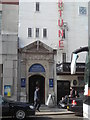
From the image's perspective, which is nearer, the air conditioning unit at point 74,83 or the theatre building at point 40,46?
the theatre building at point 40,46

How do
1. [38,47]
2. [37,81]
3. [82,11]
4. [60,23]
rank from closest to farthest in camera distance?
1. [38,47]
2. [37,81]
3. [60,23]
4. [82,11]

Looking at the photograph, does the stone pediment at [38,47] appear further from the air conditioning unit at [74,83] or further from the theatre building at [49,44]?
the air conditioning unit at [74,83]

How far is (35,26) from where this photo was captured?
23.1 m

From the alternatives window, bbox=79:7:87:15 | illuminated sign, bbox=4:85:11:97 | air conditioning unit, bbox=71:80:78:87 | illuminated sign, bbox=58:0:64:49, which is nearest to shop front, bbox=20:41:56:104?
illuminated sign, bbox=58:0:64:49

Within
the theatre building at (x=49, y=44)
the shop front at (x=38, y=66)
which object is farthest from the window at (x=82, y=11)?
the shop front at (x=38, y=66)

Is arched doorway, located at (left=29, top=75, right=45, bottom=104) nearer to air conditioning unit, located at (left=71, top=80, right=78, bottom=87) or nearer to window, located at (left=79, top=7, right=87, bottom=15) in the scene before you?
air conditioning unit, located at (left=71, top=80, right=78, bottom=87)

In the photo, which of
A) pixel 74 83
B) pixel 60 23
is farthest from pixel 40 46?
pixel 74 83

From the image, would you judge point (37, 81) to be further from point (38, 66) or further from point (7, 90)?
point (7, 90)

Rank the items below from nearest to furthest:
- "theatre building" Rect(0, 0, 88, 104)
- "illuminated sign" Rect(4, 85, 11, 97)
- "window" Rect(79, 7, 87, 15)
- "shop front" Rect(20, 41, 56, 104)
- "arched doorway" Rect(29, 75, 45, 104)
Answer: "illuminated sign" Rect(4, 85, 11, 97)
"theatre building" Rect(0, 0, 88, 104)
"shop front" Rect(20, 41, 56, 104)
"arched doorway" Rect(29, 75, 45, 104)
"window" Rect(79, 7, 87, 15)

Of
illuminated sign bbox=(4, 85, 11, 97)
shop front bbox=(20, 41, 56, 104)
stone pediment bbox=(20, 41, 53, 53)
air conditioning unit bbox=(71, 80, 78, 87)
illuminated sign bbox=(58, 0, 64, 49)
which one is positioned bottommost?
illuminated sign bbox=(4, 85, 11, 97)

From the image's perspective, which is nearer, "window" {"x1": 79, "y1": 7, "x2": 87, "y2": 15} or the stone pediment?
the stone pediment

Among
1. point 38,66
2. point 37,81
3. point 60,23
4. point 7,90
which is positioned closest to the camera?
point 7,90

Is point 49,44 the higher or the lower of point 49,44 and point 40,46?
the higher

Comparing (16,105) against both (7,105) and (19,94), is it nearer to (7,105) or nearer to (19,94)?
(7,105)
